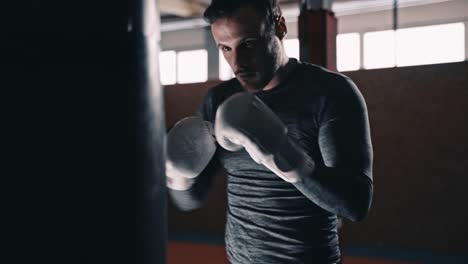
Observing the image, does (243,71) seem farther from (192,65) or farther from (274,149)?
(192,65)

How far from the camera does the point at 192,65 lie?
6129 millimetres

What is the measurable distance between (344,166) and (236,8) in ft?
1.56

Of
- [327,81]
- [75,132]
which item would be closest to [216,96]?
[327,81]

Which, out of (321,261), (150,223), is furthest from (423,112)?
(150,223)

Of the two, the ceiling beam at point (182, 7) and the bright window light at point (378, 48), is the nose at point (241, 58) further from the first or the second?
the bright window light at point (378, 48)

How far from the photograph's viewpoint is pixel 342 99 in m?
1.02

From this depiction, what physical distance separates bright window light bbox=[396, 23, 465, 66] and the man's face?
12.9 ft

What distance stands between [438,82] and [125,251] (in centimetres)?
365

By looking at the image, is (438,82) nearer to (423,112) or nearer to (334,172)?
(423,112)

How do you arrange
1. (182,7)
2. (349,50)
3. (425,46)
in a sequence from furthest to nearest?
(349,50) → (425,46) → (182,7)

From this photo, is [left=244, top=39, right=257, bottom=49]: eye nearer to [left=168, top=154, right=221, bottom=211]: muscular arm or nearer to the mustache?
the mustache

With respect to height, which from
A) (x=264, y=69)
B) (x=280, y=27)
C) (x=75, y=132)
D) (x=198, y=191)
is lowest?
(x=198, y=191)

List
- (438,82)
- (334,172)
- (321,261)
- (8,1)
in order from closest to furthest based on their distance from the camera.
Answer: (8,1) → (334,172) → (321,261) → (438,82)

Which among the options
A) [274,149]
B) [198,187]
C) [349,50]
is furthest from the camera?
[349,50]
